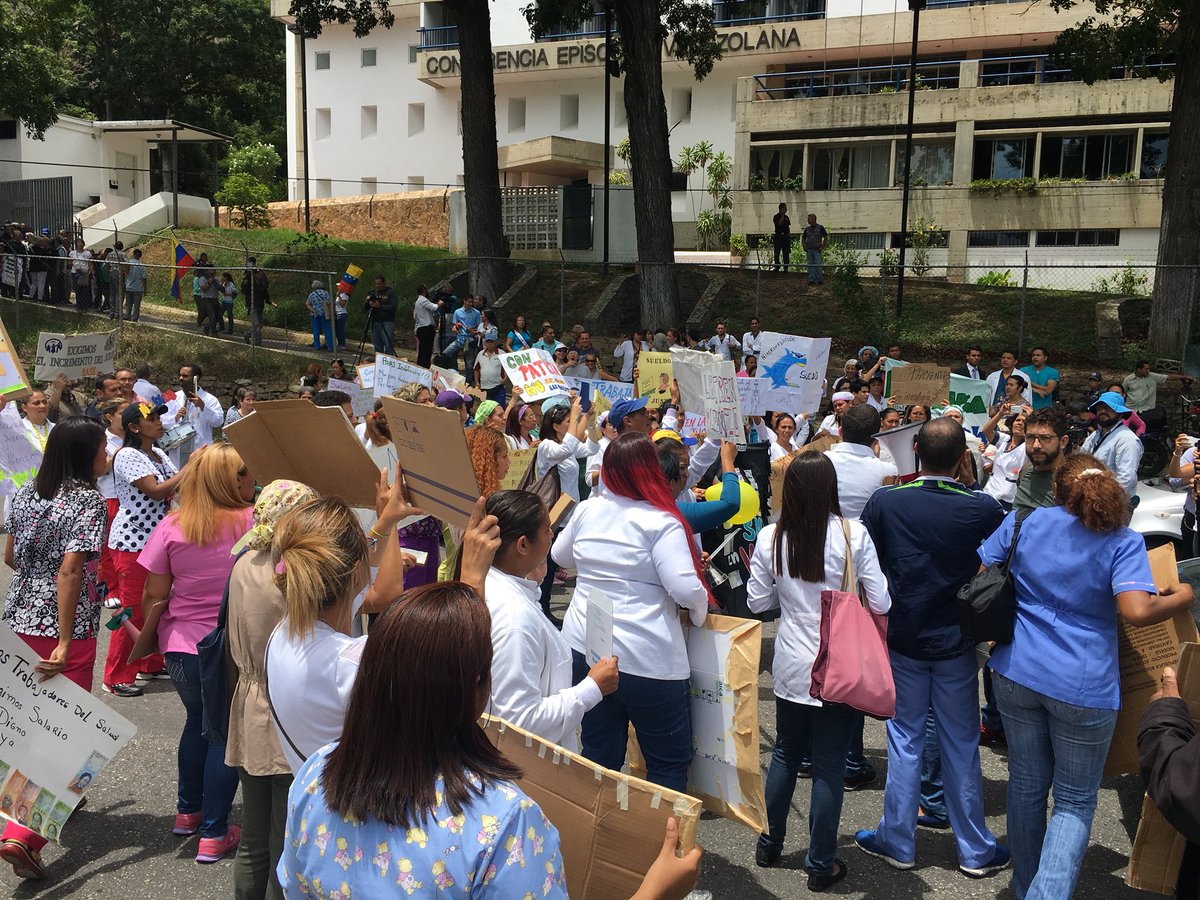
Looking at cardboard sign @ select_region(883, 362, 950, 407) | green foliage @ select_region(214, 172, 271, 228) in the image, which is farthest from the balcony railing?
cardboard sign @ select_region(883, 362, 950, 407)

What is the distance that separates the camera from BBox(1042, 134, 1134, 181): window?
106ft

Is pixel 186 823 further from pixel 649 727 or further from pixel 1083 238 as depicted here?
pixel 1083 238

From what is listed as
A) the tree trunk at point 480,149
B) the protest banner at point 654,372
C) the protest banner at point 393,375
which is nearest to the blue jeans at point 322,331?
the tree trunk at point 480,149

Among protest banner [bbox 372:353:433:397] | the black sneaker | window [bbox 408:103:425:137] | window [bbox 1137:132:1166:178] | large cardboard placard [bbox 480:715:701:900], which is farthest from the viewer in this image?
window [bbox 408:103:425:137]

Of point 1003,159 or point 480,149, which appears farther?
point 1003,159

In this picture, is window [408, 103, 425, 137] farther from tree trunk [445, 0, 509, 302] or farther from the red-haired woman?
the red-haired woman

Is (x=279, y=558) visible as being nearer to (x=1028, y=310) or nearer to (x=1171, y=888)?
(x=1171, y=888)

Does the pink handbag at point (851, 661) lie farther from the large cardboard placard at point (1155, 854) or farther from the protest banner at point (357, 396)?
the protest banner at point (357, 396)

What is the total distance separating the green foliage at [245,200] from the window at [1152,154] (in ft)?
96.9

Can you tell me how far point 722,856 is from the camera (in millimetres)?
4723

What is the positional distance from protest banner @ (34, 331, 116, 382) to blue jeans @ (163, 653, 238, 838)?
28.8 feet

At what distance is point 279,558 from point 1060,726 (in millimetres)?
2905

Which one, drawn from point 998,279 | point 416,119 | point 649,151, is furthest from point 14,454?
point 416,119

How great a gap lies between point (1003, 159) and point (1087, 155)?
2.38 m
